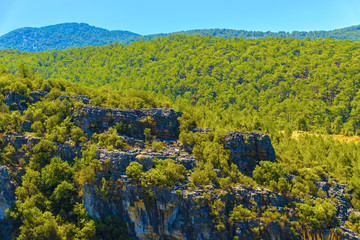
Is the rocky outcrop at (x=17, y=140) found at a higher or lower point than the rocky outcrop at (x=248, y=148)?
higher

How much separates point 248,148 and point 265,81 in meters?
107

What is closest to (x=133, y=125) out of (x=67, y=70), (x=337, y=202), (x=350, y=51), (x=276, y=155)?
(x=276, y=155)

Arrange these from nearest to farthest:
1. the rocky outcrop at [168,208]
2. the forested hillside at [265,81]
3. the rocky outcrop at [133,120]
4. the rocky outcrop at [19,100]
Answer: the rocky outcrop at [168,208] → the rocky outcrop at [133,120] → the rocky outcrop at [19,100] → the forested hillside at [265,81]

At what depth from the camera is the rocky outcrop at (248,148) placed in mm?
64312

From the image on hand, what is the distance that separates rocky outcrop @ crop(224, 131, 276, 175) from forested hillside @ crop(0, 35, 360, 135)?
49.7 m

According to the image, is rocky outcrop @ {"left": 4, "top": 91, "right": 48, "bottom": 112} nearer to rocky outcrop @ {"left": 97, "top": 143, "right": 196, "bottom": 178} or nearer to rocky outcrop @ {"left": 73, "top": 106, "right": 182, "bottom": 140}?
rocky outcrop @ {"left": 73, "top": 106, "right": 182, "bottom": 140}

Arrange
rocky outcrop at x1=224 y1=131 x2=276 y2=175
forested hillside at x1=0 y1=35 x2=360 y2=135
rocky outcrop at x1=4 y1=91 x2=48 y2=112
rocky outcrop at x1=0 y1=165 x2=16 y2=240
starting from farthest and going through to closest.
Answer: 1. forested hillside at x1=0 y1=35 x2=360 y2=135
2. rocky outcrop at x1=4 y1=91 x2=48 y2=112
3. rocky outcrop at x1=224 y1=131 x2=276 y2=175
4. rocky outcrop at x1=0 y1=165 x2=16 y2=240

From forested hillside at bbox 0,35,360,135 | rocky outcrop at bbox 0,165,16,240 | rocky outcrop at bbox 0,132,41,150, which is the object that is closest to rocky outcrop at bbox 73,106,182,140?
rocky outcrop at bbox 0,132,41,150

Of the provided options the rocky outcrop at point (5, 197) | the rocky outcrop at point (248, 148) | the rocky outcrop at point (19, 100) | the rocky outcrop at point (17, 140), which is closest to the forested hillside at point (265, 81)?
the rocky outcrop at point (248, 148)

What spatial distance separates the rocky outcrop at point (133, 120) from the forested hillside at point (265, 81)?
5452 centimetres

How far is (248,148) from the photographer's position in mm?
64625

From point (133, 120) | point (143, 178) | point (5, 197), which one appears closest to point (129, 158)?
point (143, 178)

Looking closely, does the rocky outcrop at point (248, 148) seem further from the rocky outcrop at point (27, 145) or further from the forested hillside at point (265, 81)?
the forested hillside at point (265, 81)

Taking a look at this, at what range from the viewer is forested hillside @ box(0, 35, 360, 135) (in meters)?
132
